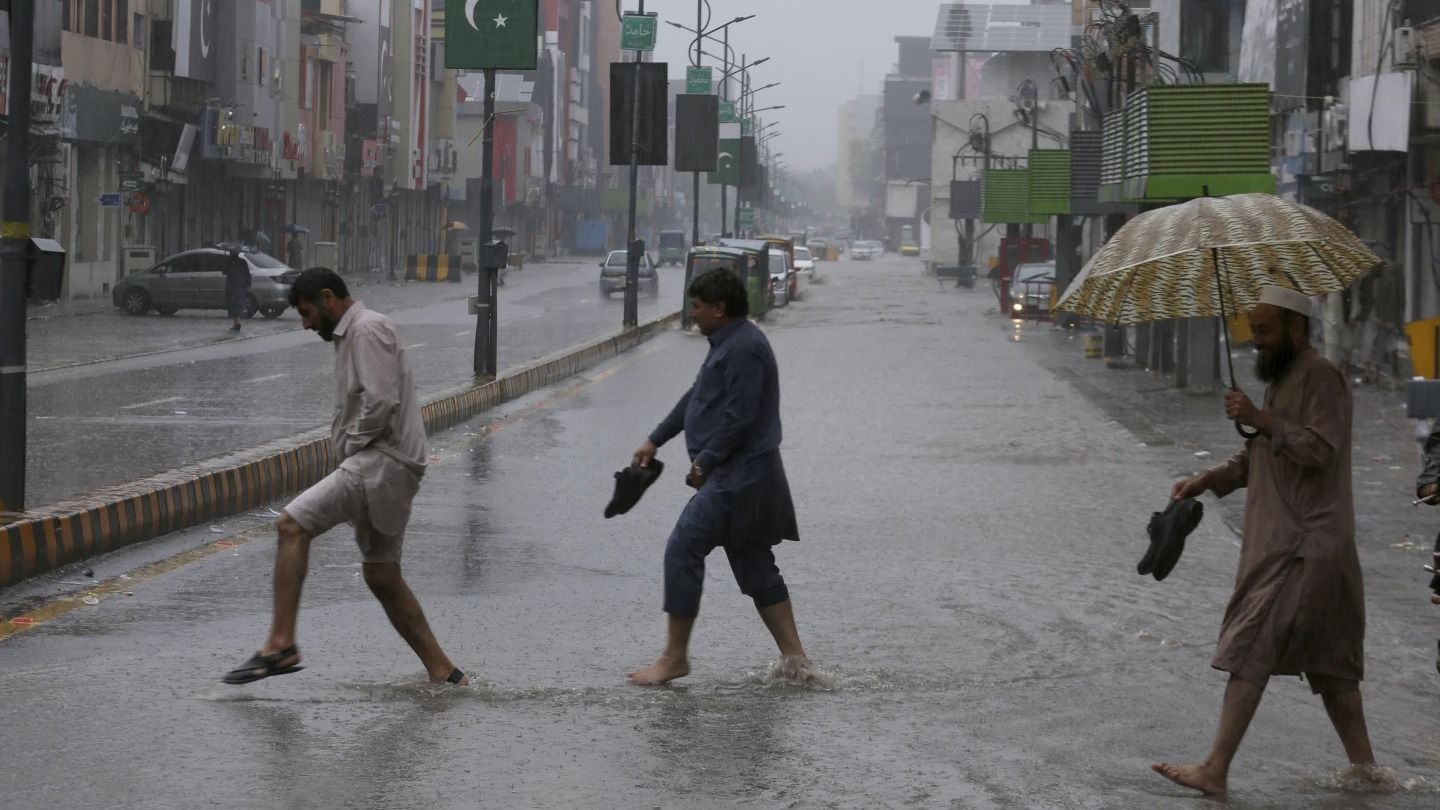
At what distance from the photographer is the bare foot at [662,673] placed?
8.36m

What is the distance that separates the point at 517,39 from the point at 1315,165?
482 inches

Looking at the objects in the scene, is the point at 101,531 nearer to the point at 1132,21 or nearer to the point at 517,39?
the point at 517,39

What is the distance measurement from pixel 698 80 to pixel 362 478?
54299mm

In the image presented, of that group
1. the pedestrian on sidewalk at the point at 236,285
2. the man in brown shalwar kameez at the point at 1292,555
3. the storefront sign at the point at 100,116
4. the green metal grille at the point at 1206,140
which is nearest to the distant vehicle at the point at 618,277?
the storefront sign at the point at 100,116

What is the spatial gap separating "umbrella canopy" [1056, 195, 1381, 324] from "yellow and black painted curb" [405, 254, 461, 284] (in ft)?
225

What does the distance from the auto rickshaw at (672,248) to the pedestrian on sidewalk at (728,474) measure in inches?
4340

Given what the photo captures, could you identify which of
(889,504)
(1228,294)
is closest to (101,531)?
(889,504)

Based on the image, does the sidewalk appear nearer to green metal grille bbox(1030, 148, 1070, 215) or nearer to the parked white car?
green metal grille bbox(1030, 148, 1070, 215)

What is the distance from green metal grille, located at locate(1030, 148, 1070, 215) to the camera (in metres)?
48.5

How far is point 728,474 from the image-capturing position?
8.41m

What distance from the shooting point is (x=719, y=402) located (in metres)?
8.34

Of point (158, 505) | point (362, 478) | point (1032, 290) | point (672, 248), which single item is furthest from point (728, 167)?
point (362, 478)

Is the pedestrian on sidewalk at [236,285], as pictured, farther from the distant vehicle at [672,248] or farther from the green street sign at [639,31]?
the distant vehicle at [672,248]

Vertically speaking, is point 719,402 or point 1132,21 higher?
point 1132,21
